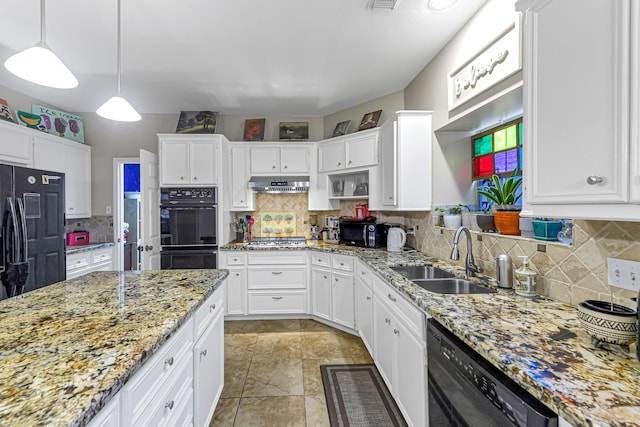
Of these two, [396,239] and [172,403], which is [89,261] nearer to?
[172,403]

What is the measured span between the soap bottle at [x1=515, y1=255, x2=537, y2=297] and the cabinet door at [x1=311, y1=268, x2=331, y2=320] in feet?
6.26

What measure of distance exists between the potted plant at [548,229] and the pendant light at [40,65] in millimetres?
2525

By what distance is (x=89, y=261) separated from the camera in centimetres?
340

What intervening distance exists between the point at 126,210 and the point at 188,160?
2.51 m

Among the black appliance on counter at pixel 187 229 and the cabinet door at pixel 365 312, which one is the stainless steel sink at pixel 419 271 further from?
the black appliance on counter at pixel 187 229

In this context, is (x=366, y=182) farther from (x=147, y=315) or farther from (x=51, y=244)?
(x=51, y=244)

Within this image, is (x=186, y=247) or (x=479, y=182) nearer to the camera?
(x=479, y=182)

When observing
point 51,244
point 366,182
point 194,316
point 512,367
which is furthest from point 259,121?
point 512,367

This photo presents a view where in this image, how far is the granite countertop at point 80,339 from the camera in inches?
24.8

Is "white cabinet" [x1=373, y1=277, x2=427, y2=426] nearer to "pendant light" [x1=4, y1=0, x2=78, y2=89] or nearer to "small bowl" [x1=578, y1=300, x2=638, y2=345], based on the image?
"small bowl" [x1=578, y1=300, x2=638, y2=345]

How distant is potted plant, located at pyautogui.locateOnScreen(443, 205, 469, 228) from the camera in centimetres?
232

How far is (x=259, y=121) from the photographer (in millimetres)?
3879

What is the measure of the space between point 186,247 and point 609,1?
3.61m

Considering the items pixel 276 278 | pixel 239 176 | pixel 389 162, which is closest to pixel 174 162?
pixel 239 176
